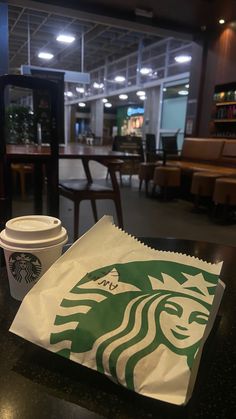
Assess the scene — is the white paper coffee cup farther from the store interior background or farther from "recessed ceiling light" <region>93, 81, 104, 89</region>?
"recessed ceiling light" <region>93, 81, 104, 89</region>

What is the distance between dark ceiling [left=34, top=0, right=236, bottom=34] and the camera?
566cm

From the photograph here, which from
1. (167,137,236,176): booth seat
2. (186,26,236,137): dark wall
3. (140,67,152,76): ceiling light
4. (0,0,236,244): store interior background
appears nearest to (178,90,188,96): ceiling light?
(0,0,236,244): store interior background

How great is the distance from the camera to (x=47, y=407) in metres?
0.37

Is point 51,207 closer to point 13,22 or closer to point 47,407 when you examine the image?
point 47,407

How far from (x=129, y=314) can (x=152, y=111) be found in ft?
42.3

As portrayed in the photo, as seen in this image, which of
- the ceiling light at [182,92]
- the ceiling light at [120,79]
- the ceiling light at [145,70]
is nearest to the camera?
the ceiling light at [182,92]

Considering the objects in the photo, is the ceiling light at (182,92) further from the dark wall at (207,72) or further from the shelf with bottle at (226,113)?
the shelf with bottle at (226,113)

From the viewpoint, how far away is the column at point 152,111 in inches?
473

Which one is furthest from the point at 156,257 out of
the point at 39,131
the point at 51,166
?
the point at 39,131

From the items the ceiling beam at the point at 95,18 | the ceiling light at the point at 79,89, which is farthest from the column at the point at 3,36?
the ceiling light at the point at 79,89

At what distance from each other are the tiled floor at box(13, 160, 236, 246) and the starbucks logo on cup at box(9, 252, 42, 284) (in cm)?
258

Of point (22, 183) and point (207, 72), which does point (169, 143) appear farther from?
point (22, 183)

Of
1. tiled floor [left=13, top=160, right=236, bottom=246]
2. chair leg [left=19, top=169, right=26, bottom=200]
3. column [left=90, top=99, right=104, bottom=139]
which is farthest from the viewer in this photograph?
column [left=90, top=99, right=104, bottom=139]

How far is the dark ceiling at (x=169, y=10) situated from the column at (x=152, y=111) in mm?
5088
